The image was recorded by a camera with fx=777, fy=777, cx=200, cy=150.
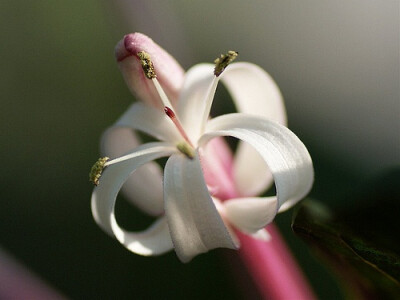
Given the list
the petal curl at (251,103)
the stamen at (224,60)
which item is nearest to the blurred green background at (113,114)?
the petal curl at (251,103)

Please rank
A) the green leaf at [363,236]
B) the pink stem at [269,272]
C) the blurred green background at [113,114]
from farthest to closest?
the blurred green background at [113,114], the pink stem at [269,272], the green leaf at [363,236]

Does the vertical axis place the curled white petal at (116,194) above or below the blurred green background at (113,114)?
above

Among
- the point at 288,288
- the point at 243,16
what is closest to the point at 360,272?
the point at 288,288

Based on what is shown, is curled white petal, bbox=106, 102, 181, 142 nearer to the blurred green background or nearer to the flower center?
the flower center

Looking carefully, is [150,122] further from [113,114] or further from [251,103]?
[113,114]

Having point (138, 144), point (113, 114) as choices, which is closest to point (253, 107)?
point (138, 144)

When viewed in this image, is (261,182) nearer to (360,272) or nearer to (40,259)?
(360,272)

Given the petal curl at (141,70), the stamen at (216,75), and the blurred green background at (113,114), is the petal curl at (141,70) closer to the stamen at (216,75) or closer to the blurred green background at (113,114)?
the stamen at (216,75)

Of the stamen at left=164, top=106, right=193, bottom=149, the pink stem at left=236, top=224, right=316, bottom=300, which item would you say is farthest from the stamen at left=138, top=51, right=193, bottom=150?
the pink stem at left=236, top=224, right=316, bottom=300
